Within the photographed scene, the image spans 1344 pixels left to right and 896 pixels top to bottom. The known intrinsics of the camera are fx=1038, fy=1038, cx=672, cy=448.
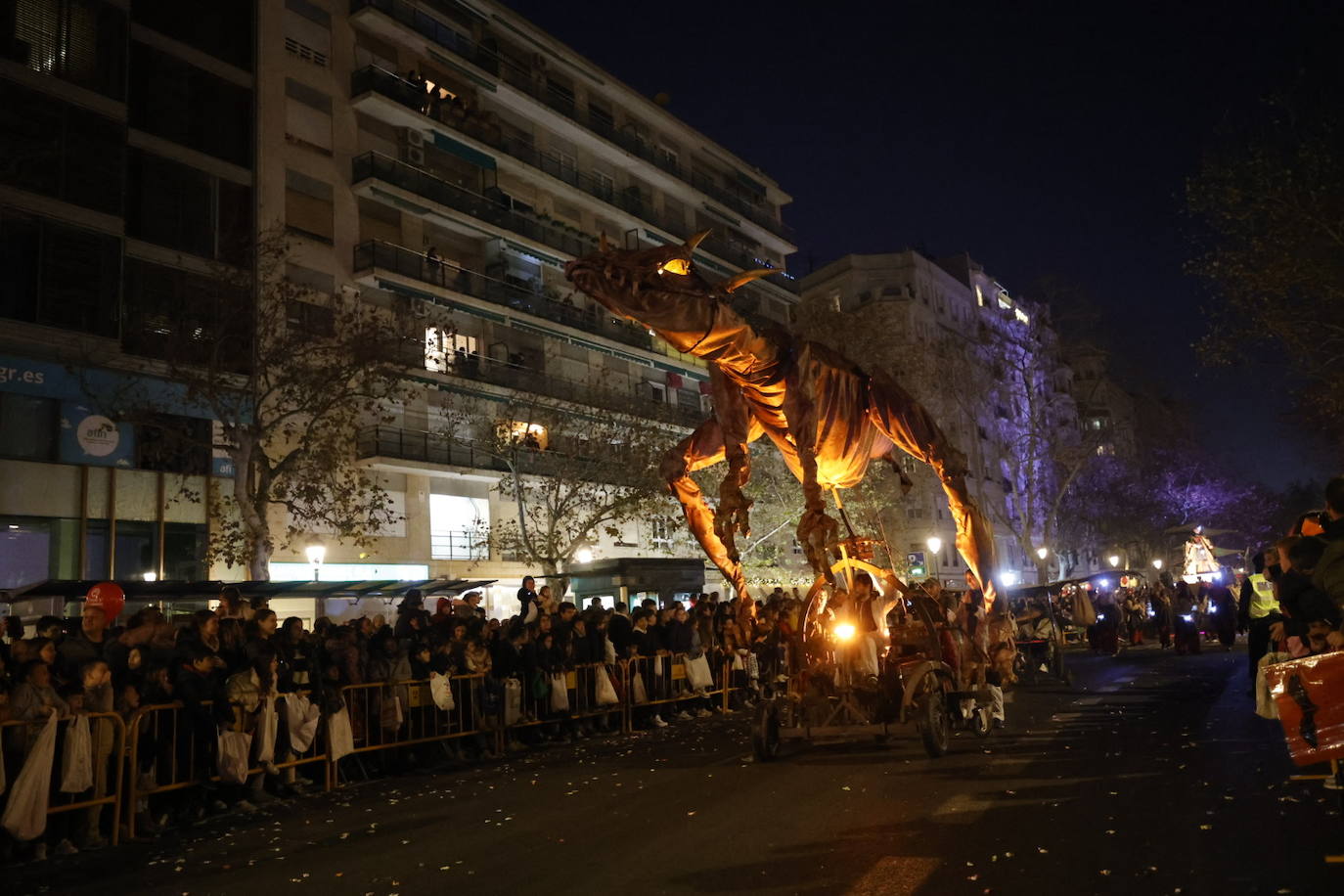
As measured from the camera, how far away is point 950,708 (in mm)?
10695

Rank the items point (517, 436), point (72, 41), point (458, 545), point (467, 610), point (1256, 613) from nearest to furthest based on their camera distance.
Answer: point (1256, 613) → point (467, 610) → point (72, 41) → point (517, 436) → point (458, 545)

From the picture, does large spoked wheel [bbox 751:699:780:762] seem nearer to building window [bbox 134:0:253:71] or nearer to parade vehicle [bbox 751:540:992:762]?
parade vehicle [bbox 751:540:992:762]

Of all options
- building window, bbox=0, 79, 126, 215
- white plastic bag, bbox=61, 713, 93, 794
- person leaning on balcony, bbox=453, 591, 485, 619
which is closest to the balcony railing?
building window, bbox=0, 79, 126, 215

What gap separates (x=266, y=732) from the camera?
10.0 m

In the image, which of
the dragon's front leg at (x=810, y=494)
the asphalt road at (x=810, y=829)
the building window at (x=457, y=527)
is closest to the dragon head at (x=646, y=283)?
the dragon's front leg at (x=810, y=494)

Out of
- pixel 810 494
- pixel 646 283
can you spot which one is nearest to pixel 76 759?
pixel 646 283

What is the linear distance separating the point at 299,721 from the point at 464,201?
26.1 metres

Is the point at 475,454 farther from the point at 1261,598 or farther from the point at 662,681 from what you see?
the point at 1261,598

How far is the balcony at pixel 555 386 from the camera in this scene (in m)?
32.6

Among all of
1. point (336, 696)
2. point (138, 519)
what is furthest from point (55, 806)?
point (138, 519)

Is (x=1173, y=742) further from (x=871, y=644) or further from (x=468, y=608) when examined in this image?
(x=468, y=608)

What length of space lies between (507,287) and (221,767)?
88.7 ft

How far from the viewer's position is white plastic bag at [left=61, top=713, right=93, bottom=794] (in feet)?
26.9

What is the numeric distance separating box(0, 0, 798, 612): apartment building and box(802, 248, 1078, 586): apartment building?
30.2ft
